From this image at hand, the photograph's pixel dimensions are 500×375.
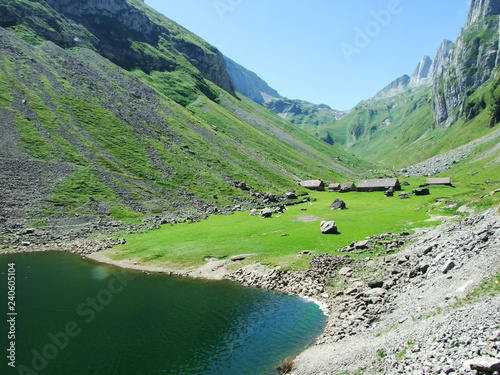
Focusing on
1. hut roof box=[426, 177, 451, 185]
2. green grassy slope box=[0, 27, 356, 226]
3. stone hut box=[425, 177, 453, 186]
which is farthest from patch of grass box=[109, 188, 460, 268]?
hut roof box=[426, 177, 451, 185]

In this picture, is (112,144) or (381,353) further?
(112,144)

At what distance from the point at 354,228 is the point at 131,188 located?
251ft

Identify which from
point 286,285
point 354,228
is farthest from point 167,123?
point 286,285

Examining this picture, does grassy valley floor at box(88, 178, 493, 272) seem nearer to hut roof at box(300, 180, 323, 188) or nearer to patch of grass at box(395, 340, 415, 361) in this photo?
patch of grass at box(395, 340, 415, 361)

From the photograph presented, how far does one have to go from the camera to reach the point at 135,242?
239ft

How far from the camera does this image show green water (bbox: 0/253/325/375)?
27422mm

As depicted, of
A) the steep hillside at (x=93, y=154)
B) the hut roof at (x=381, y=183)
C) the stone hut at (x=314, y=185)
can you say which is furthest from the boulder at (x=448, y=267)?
the stone hut at (x=314, y=185)

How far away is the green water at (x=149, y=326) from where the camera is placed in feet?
90.0

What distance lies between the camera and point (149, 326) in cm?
3428

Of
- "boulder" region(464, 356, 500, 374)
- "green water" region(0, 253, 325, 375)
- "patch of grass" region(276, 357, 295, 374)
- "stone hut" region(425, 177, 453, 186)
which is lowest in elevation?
"green water" region(0, 253, 325, 375)

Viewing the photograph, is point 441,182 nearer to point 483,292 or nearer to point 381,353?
point 483,292

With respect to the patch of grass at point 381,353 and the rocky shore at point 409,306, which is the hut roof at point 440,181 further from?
the patch of grass at point 381,353

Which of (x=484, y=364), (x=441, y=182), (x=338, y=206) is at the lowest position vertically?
(x=338, y=206)

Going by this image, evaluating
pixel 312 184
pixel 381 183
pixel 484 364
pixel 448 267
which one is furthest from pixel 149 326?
pixel 312 184
